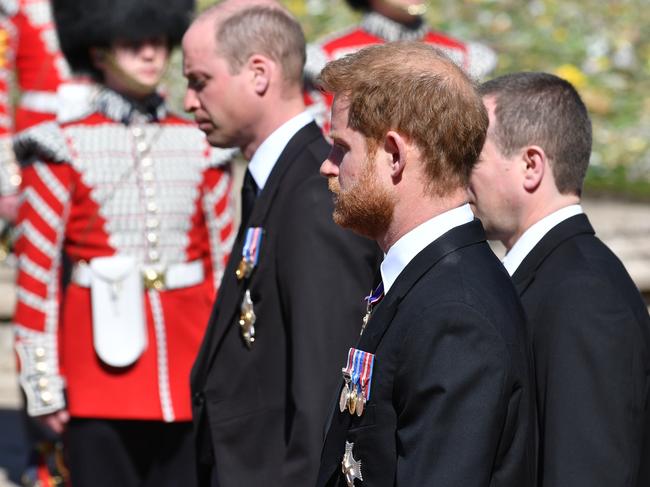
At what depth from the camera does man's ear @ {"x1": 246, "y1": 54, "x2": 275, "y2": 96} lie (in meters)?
3.89

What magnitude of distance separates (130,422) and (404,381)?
7.70 ft

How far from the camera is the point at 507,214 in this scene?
135 inches

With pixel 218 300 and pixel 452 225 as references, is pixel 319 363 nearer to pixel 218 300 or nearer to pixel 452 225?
pixel 218 300

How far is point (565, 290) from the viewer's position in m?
3.19

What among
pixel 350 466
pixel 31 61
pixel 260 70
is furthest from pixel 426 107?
pixel 31 61

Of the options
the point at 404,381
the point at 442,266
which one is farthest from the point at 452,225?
the point at 404,381

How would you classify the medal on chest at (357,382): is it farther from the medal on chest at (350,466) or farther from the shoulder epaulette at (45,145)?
the shoulder epaulette at (45,145)

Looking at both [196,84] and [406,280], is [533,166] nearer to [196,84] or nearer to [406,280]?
[406,280]

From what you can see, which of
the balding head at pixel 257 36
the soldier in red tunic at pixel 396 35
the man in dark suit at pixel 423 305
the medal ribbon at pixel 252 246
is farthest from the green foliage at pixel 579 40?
the man in dark suit at pixel 423 305

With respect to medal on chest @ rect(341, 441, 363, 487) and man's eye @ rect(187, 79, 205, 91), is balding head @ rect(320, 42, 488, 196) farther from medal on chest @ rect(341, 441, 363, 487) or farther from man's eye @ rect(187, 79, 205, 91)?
man's eye @ rect(187, 79, 205, 91)

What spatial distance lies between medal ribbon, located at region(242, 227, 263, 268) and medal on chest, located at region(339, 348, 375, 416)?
1.00 m

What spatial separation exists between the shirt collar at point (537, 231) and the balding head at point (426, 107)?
75 centimetres

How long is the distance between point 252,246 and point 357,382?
3.61ft

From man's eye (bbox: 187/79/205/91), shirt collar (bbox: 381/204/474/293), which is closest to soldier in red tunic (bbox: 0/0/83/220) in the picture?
man's eye (bbox: 187/79/205/91)
